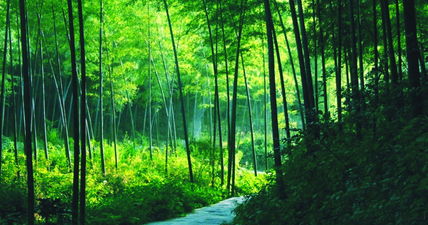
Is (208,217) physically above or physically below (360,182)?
below

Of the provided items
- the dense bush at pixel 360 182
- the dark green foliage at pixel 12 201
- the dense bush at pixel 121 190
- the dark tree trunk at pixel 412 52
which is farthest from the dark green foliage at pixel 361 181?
the dark green foliage at pixel 12 201

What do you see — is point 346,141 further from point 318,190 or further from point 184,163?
point 184,163

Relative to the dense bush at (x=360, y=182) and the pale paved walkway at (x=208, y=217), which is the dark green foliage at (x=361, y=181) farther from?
the pale paved walkway at (x=208, y=217)

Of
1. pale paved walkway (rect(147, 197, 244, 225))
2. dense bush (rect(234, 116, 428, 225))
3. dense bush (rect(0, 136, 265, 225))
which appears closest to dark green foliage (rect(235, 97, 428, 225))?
dense bush (rect(234, 116, 428, 225))

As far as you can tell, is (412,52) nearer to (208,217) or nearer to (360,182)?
(360,182)

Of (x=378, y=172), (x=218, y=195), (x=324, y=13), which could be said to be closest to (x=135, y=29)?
(x=218, y=195)

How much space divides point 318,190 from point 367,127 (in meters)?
0.93

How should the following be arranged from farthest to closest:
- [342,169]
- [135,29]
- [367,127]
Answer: [135,29], [367,127], [342,169]

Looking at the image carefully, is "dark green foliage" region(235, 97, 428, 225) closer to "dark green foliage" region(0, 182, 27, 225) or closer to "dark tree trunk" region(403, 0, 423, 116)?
"dark tree trunk" region(403, 0, 423, 116)

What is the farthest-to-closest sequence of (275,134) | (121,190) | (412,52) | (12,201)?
(121,190)
(12,201)
(275,134)
(412,52)

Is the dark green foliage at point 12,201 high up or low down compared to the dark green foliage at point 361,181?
down

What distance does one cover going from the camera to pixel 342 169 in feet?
14.2

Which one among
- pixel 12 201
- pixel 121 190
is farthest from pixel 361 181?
pixel 121 190

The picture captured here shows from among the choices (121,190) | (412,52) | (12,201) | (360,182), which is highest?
(412,52)
